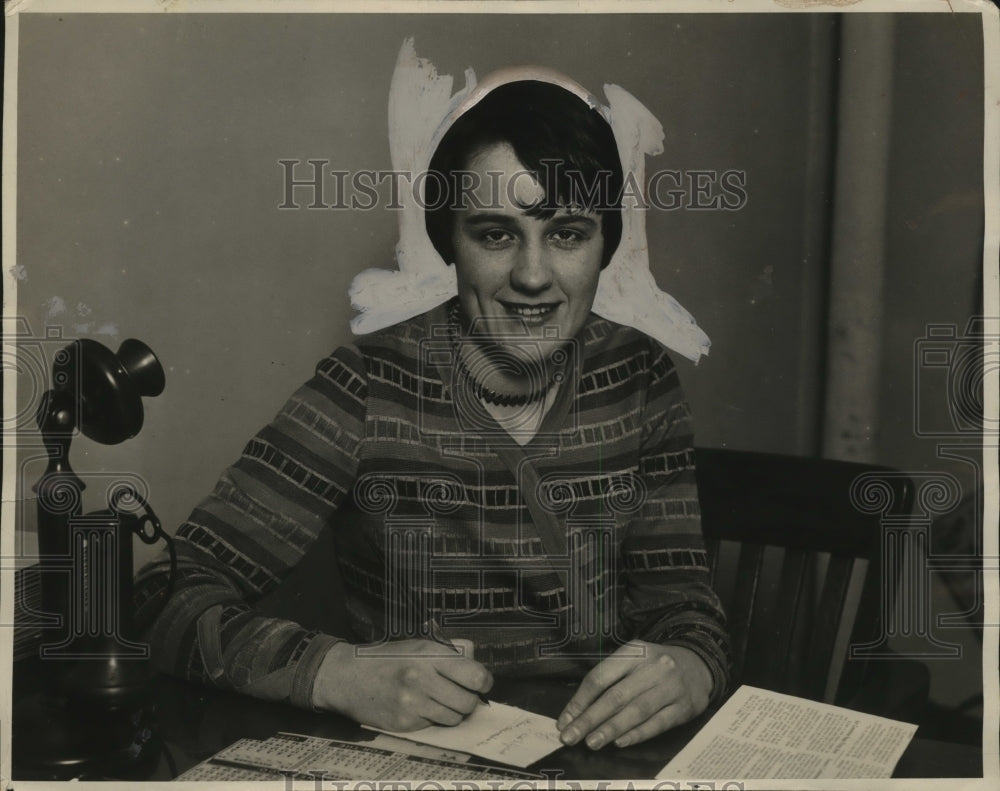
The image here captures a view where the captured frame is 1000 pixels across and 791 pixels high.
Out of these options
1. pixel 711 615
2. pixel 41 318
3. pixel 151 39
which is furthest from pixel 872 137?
pixel 41 318

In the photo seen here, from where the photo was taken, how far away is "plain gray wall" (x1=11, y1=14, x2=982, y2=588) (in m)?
1.22

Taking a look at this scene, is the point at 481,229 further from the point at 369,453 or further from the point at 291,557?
the point at 291,557

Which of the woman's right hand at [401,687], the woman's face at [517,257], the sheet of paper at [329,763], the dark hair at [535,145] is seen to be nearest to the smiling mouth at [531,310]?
the woman's face at [517,257]

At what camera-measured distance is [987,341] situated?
1.31m

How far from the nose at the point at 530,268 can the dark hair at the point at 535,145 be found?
0.15 feet

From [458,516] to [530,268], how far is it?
0.35 m

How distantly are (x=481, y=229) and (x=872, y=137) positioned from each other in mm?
594

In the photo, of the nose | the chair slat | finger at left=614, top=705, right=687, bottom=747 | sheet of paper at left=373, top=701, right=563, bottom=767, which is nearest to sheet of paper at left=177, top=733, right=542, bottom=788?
sheet of paper at left=373, top=701, right=563, bottom=767

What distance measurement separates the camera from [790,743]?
3.83 feet

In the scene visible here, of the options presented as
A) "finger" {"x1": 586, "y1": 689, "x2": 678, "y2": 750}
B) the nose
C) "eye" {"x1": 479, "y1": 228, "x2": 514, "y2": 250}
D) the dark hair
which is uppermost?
the dark hair

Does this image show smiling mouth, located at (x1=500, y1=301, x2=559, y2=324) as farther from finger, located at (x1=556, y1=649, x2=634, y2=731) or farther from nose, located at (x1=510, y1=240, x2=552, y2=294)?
finger, located at (x1=556, y1=649, x2=634, y2=731)

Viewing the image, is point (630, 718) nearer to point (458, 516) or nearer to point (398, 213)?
point (458, 516)

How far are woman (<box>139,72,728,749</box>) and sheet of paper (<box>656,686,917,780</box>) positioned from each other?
56mm

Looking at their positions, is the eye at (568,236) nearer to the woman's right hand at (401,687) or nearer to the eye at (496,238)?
the eye at (496,238)
